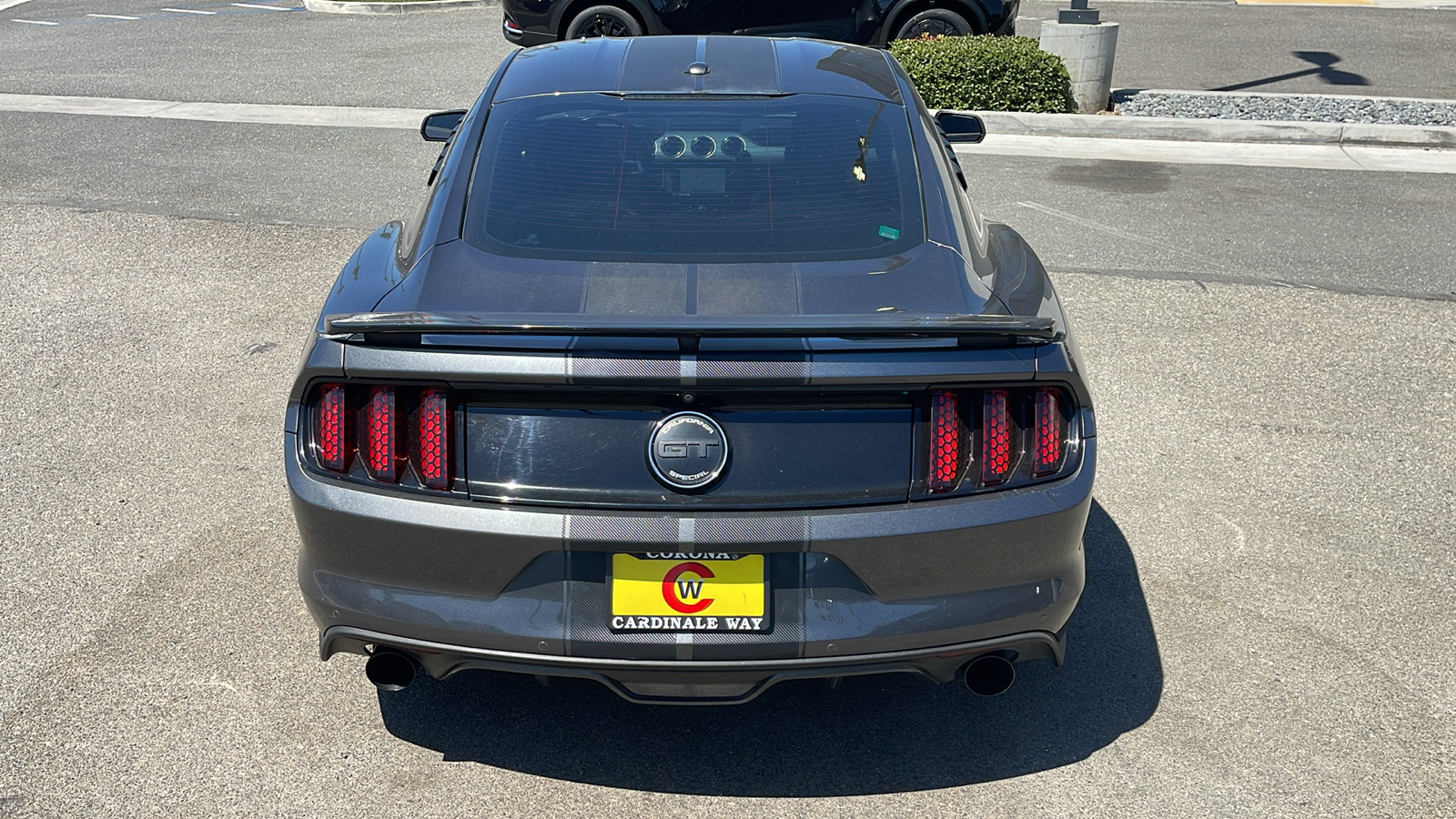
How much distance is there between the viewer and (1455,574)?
427 cm

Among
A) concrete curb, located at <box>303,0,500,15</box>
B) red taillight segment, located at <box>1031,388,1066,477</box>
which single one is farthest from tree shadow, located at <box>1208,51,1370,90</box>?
red taillight segment, located at <box>1031,388,1066,477</box>

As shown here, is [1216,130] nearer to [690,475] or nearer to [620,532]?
[690,475]

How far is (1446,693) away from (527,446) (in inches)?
104

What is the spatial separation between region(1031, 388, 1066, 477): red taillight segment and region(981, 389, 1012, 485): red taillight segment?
76mm

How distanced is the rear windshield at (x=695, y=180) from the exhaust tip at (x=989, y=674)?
103 centimetres

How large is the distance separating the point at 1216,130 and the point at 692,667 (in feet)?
29.8

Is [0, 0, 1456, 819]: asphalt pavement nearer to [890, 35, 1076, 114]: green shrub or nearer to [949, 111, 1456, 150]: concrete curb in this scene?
[949, 111, 1456, 150]: concrete curb

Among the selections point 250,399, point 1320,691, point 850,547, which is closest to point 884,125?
point 850,547

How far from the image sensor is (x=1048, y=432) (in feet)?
9.70

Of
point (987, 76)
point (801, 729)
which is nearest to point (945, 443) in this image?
point (801, 729)

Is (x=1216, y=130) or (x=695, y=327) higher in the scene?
(x=695, y=327)

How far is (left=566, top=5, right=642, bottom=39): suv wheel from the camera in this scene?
40.6ft

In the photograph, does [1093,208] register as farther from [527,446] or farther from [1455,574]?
[527,446]

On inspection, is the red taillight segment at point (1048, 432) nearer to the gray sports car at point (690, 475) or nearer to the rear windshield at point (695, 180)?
the gray sports car at point (690, 475)
